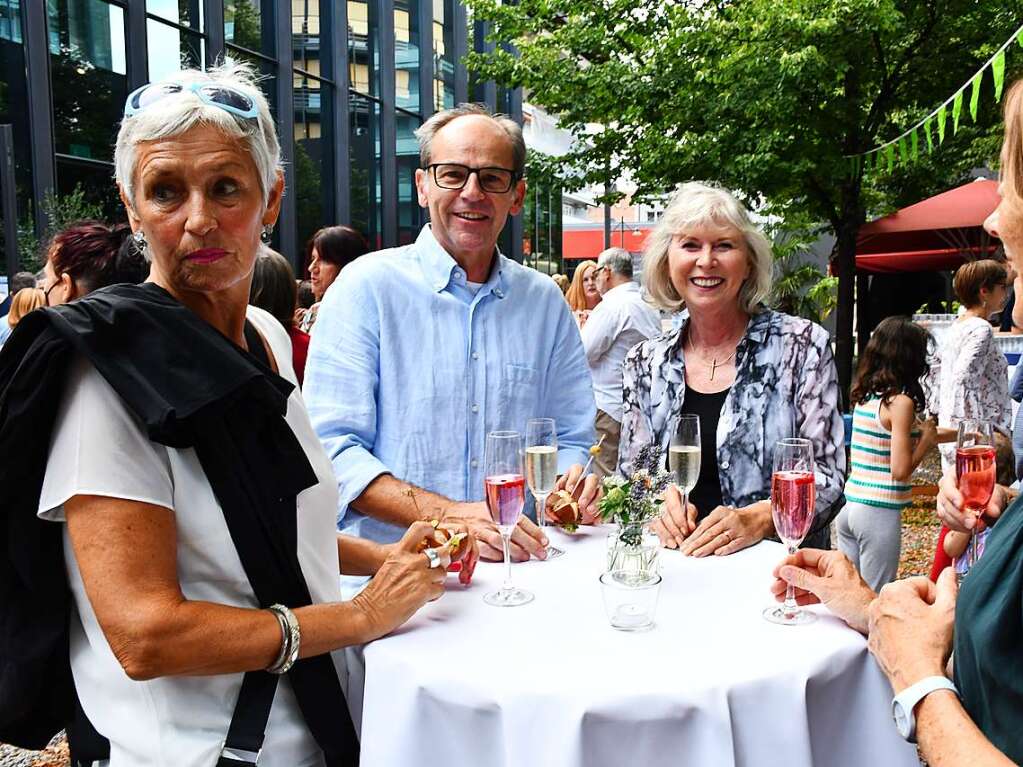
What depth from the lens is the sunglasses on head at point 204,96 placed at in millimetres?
1580

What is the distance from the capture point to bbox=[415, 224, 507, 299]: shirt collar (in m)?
2.83

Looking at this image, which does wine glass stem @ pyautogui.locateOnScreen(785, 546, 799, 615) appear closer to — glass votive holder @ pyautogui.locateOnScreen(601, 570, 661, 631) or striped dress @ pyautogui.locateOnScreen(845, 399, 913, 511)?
glass votive holder @ pyautogui.locateOnScreen(601, 570, 661, 631)

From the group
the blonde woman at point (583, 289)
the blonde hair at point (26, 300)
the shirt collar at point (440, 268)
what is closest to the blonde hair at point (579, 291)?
the blonde woman at point (583, 289)

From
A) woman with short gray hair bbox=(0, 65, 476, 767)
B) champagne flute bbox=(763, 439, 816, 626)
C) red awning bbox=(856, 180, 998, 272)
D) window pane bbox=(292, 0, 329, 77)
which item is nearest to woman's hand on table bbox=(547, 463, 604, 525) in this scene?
champagne flute bbox=(763, 439, 816, 626)

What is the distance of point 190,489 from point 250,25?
15.3 metres

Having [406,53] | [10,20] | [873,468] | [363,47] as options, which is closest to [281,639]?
[873,468]

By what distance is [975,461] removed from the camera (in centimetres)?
208

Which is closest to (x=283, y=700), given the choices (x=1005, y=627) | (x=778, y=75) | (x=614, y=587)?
(x=614, y=587)

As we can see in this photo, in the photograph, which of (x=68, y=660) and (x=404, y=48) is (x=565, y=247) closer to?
(x=404, y=48)

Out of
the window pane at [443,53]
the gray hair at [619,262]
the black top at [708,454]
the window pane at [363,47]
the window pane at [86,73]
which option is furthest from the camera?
the window pane at [443,53]

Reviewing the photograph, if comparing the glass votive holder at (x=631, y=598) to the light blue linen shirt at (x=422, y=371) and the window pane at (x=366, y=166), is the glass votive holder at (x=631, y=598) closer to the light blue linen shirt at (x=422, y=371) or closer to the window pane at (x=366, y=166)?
the light blue linen shirt at (x=422, y=371)

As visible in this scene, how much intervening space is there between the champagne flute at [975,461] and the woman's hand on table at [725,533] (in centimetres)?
53

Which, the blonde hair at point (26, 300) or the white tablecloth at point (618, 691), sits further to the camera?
the blonde hair at point (26, 300)

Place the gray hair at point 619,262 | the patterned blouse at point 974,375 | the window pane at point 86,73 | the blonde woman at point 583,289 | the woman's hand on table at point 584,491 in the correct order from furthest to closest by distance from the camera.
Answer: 1. the window pane at point 86,73
2. the blonde woman at point 583,289
3. the gray hair at point 619,262
4. the patterned blouse at point 974,375
5. the woman's hand on table at point 584,491
